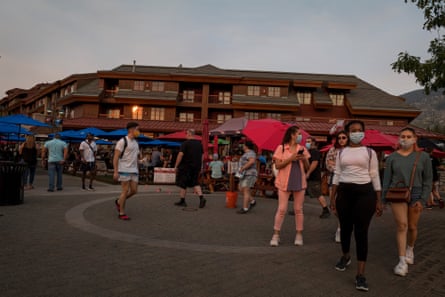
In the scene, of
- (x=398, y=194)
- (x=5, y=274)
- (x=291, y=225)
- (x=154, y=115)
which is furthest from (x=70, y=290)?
(x=154, y=115)

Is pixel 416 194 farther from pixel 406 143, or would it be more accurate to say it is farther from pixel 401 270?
pixel 401 270

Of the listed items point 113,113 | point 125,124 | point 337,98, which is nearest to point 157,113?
point 125,124

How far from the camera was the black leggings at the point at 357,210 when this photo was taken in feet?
11.3

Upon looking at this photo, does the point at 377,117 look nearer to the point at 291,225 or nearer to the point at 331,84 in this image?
the point at 331,84

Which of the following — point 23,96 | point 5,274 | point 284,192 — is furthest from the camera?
point 23,96

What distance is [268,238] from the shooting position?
5.30 m

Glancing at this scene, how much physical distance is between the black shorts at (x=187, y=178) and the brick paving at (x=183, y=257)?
4.05ft

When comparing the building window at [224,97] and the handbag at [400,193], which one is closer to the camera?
the handbag at [400,193]

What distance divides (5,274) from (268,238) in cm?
368

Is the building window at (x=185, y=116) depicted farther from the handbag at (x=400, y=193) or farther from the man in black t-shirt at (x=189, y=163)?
the handbag at (x=400, y=193)

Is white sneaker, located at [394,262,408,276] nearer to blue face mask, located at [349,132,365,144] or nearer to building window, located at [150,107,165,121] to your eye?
blue face mask, located at [349,132,365,144]

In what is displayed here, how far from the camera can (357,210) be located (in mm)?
3486

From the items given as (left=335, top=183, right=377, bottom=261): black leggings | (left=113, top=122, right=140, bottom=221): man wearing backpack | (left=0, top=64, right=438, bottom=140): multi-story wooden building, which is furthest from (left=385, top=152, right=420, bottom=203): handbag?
(left=0, top=64, right=438, bottom=140): multi-story wooden building

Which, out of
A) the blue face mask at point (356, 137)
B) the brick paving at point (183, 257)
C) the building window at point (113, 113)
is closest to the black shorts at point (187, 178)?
the brick paving at point (183, 257)
